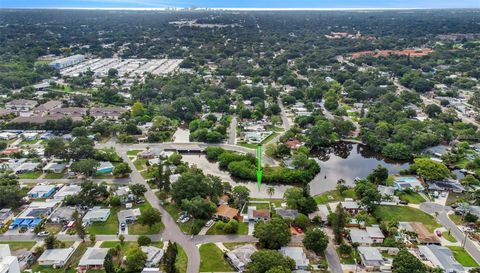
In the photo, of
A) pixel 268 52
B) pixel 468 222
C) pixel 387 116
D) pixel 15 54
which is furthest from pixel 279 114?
pixel 15 54

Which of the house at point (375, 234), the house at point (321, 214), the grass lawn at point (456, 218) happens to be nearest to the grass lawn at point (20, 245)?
the house at point (321, 214)

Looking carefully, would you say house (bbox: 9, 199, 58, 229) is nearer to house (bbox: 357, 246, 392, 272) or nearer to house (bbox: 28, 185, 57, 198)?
house (bbox: 28, 185, 57, 198)

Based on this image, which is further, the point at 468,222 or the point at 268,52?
the point at 268,52

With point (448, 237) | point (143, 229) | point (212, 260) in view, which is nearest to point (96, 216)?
point (143, 229)

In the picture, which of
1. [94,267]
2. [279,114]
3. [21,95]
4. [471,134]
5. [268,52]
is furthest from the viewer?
[268,52]

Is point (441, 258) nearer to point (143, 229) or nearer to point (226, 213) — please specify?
point (226, 213)

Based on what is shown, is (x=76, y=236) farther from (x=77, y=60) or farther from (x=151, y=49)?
(x=151, y=49)
